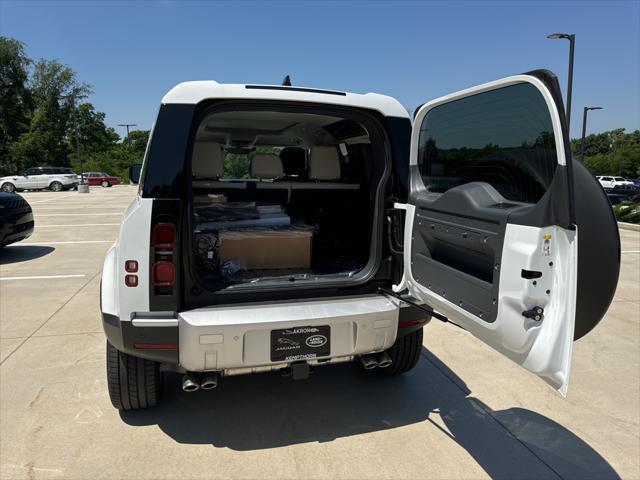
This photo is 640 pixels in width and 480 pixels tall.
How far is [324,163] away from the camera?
13.1ft

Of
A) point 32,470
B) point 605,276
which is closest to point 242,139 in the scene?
point 32,470

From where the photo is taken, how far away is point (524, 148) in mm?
1893

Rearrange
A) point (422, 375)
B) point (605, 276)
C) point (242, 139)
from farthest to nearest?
point (242, 139) < point (422, 375) < point (605, 276)

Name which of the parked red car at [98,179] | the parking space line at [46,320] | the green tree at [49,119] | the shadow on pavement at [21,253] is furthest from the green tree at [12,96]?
the parking space line at [46,320]

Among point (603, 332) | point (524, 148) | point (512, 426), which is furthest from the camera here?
point (603, 332)

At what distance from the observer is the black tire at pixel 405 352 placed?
3.21 metres

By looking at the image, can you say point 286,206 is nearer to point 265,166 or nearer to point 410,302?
point 265,166

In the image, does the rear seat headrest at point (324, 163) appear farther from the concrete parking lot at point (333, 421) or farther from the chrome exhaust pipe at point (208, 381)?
the chrome exhaust pipe at point (208, 381)

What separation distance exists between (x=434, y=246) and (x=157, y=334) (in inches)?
61.1

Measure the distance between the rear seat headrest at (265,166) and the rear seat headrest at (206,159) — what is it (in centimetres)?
53

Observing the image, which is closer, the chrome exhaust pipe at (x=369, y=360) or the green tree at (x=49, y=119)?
the chrome exhaust pipe at (x=369, y=360)

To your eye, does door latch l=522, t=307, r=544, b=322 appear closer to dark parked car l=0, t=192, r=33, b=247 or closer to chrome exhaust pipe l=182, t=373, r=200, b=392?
chrome exhaust pipe l=182, t=373, r=200, b=392

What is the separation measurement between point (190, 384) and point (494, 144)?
6.67ft

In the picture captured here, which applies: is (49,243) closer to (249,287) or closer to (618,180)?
(249,287)
